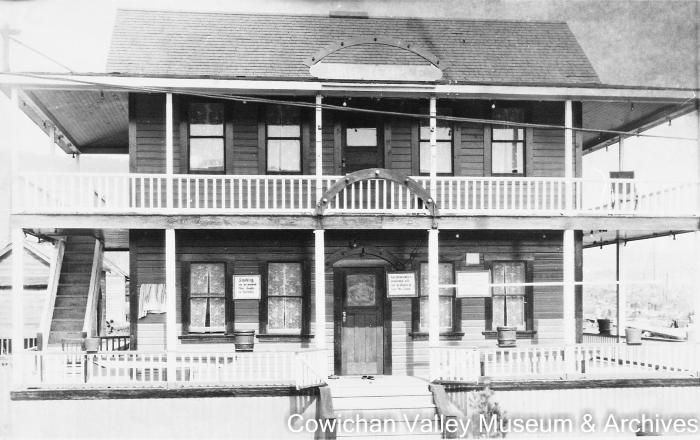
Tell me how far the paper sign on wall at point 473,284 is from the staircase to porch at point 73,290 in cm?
940

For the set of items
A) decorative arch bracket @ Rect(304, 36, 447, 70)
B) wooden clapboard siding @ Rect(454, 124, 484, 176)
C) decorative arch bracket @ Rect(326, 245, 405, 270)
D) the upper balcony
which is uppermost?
decorative arch bracket @ Rect(304, 36, 447, 70)

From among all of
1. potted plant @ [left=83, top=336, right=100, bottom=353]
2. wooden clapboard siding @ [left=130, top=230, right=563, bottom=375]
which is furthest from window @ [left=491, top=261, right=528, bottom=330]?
potted plant @ [left=83, top=336, right=100, bottom=353]

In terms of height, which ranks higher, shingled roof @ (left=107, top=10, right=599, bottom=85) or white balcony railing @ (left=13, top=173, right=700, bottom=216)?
shingled roof @ (left=107, top=10, right=599, bottom=85)

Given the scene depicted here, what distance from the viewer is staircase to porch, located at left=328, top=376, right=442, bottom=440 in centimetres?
1240

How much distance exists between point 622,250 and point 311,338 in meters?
10.1

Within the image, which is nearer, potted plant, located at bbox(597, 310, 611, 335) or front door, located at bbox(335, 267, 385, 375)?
front door, located at bbox(335, 267, 385, 375)

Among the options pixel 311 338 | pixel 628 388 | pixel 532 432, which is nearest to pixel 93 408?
pixel 311 338

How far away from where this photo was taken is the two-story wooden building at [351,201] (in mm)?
14383

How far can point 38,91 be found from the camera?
47.7 ft

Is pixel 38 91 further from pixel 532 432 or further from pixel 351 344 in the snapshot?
pixel 532 432

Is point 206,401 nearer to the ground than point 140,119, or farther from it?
nearer to the ground

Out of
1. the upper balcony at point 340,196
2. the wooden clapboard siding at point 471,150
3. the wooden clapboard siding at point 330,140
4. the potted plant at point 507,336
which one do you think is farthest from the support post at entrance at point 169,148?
the potted plant at point 507,336

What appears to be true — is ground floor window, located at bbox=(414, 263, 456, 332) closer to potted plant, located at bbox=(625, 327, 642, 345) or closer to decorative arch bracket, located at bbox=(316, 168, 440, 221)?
decorative arch bracket, located at bbox=(316, 168, 440, 221)

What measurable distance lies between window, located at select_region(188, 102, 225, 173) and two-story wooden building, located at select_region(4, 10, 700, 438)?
1.8 inches
